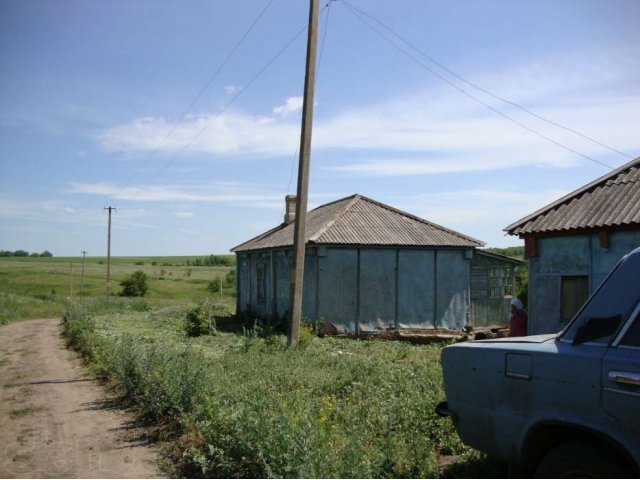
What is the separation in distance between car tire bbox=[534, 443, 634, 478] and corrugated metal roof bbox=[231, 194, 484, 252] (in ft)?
49.0

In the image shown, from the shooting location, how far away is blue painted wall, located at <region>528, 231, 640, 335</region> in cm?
973

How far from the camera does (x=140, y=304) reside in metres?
34.6

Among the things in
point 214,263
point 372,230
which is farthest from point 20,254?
point 372,230

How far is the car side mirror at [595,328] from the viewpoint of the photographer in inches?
142

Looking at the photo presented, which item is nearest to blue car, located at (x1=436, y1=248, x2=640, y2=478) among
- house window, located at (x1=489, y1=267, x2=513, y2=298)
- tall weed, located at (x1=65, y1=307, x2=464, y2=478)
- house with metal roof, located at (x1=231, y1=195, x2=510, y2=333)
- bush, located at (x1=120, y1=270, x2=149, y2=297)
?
tall weed, located at (x1=65, y1=307, x2=464, y2=478)

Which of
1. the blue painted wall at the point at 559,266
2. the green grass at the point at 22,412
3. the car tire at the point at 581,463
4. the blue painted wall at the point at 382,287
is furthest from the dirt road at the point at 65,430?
the blue painted wall at the point at 382,287

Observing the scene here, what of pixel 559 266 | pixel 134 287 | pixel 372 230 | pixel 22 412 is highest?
pixel 372 230

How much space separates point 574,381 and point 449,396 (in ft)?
4.62

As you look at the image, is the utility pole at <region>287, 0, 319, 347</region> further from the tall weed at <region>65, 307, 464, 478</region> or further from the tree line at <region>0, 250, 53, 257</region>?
the tree line at <region>0, 250, 53, 257</region>

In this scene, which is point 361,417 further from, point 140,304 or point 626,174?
point 140,304

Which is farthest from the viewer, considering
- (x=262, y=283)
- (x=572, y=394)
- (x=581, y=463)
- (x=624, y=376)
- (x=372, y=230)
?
(x=262, y=283)

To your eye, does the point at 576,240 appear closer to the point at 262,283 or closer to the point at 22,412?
the point at 22,412

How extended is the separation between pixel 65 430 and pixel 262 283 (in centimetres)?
1591

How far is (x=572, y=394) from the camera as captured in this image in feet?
12.0
